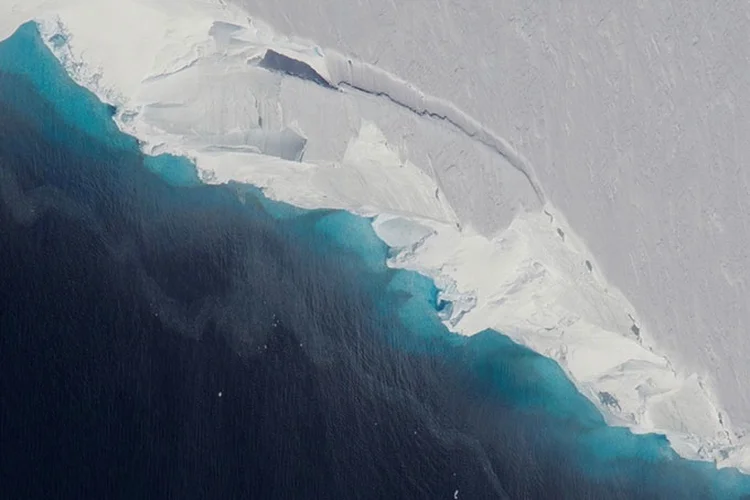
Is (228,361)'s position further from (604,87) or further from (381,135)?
(604,87)

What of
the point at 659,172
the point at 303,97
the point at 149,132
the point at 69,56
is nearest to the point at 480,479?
the point at 659,172

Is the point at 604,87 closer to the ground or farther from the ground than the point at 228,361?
farther from the ground

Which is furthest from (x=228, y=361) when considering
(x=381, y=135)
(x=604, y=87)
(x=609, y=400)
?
(x=604, y=87)

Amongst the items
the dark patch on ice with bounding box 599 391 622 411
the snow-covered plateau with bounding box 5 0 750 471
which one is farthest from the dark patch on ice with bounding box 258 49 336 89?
the dark patch on ice with bounding box 599 391 622 411

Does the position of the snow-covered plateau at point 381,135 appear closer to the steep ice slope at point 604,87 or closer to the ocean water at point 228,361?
the steep ice slope at point 604,87

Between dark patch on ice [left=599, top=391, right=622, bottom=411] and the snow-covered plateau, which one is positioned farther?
dark patch on ice [left=599, top=391, right=622, bottom=411]

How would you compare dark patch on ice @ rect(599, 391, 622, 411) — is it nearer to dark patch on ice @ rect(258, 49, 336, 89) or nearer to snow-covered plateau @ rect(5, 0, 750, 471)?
snow-covered plateau @ rect(5, 0, 750, 471)
